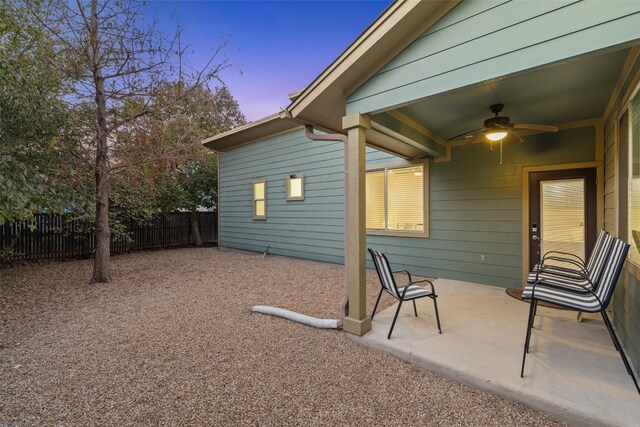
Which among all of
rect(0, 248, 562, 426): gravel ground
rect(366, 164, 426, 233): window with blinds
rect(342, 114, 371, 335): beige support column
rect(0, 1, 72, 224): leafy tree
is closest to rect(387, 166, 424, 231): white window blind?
rect(366, 164, 426, 233): window with blinds

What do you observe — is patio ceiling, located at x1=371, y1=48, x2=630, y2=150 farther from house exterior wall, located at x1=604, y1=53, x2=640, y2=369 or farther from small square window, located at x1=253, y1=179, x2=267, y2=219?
small square window, located at x1=253, y1=179, x2=267, y2=219

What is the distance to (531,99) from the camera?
321 cm

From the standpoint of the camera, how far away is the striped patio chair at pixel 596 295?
1.95 metres

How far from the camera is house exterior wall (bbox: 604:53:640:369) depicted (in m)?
2.16

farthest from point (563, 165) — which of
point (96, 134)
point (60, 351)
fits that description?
point (96, 134)

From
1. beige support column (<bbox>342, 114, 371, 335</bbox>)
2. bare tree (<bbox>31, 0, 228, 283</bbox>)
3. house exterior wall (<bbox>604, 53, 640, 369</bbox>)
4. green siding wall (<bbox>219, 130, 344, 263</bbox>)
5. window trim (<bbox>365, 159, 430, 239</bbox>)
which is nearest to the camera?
house exterior wall (<bbox>604, 53, 640, 369</bbox>)

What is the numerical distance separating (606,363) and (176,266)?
7.43 metres

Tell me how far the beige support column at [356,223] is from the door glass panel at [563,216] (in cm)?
320

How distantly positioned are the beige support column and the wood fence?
6.45 m

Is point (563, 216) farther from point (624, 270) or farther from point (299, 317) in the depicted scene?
point (299, 317)

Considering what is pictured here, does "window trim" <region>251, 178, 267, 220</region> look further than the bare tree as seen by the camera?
Yes

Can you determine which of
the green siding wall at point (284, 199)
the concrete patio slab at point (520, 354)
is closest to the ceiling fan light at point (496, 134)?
the concrete patio slab at point (520, 354)

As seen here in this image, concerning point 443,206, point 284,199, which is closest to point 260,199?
point 284,199

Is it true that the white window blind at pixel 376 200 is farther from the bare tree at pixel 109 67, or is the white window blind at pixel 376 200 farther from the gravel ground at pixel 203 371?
the bare tree at pixel 109 67
